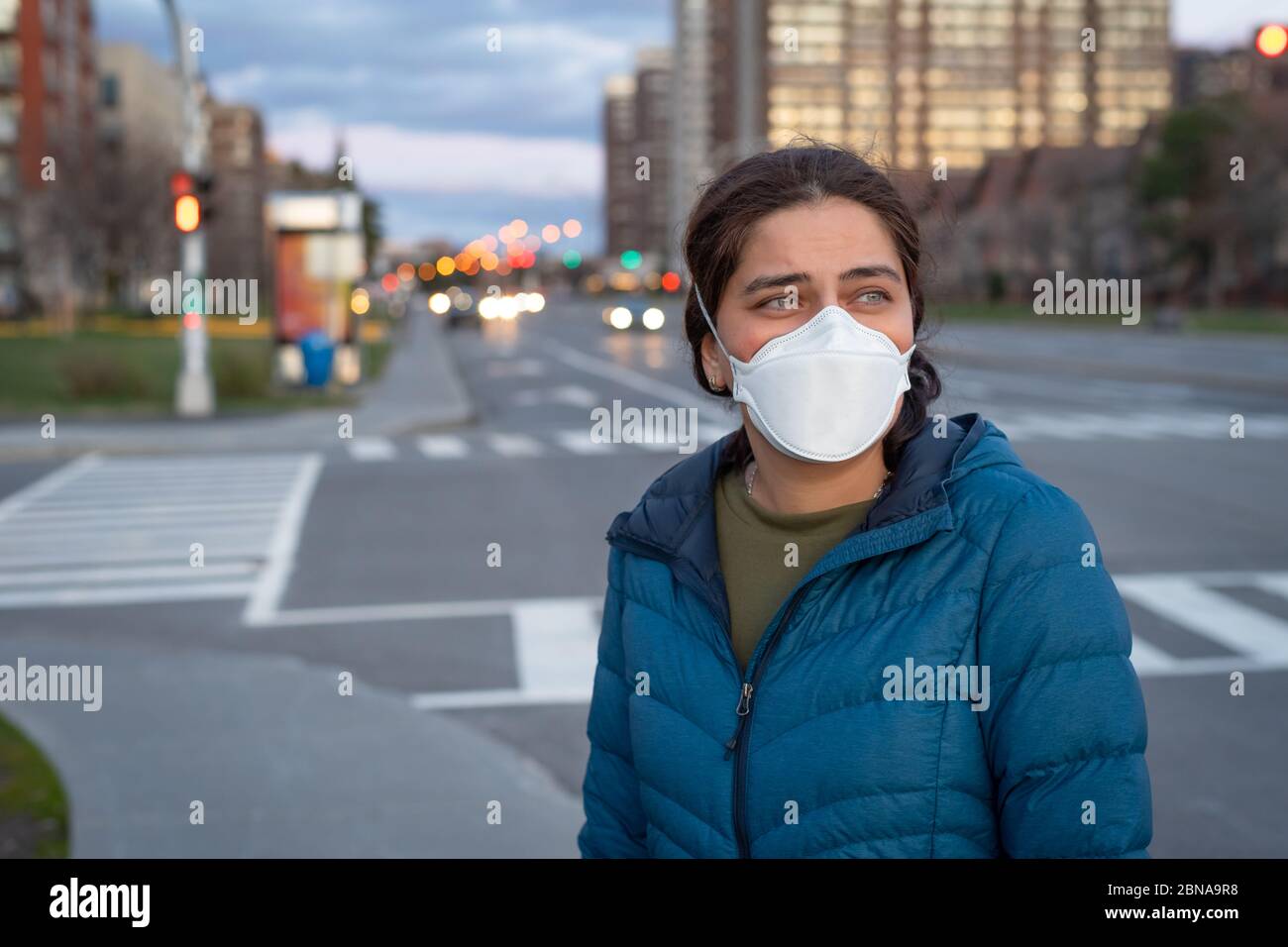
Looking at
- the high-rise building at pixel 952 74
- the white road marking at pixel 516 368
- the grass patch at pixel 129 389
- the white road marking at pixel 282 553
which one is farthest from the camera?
the high-rise building at pixel 952 74

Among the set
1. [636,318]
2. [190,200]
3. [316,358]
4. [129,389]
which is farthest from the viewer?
[636,318]

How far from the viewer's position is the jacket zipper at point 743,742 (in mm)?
2275

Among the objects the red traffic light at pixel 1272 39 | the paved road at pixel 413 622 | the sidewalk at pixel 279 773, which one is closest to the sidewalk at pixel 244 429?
the paved road at pixel 413 622

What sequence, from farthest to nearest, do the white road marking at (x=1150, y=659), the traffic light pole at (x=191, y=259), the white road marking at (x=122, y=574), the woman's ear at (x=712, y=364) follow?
the traffic light pole at (x=191, y=259) → the white road marking at (x=122, y=574) → the white road marking at (x=1150, y=659) → the woman's ear at (x=712, y=364)

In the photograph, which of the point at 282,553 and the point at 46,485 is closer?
the point at 282,553

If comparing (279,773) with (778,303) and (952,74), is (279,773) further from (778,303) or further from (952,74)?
(952,74)

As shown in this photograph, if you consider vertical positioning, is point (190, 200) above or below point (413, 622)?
above

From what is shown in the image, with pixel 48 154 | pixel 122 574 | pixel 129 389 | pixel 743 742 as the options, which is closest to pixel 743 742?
pixel 743 742

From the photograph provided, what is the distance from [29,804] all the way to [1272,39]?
1133 cm

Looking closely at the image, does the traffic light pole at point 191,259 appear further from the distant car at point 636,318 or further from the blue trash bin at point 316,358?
the distant car at point 636,318

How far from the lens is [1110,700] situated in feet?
6.73

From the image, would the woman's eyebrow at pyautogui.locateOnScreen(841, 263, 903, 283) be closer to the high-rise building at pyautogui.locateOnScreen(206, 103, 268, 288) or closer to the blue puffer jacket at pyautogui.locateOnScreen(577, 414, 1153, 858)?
the blue puffer jacket at pyautogui.locateOnScreen(577, 414, 1153, 858)

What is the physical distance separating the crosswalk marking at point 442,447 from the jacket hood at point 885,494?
53.2 feet

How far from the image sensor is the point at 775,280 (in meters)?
2.40
